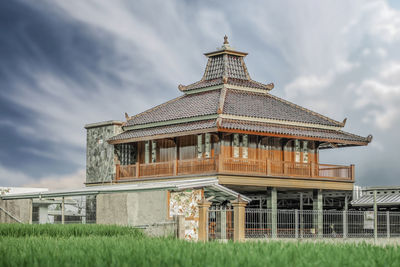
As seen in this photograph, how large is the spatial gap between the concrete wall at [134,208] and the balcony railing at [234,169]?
4857 millimetres

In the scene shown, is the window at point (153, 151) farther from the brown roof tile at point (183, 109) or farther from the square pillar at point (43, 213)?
the square pillar at point (43, 213)

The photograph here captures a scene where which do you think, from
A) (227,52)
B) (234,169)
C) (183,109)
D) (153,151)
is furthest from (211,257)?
(227,52)

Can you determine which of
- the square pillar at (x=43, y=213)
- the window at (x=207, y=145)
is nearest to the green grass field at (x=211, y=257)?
the window at (x=207, y=145)

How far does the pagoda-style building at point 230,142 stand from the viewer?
35.7 metres

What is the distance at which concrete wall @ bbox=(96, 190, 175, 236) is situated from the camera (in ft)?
98.3

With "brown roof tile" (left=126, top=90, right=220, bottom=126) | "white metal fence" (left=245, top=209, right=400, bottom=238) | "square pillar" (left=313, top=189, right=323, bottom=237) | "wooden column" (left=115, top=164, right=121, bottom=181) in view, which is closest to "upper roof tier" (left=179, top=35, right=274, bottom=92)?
"brown roof tile" (left=126, top=90, right=220, bottom=126)

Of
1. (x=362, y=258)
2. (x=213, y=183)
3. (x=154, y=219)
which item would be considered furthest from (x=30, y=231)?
(x=362, y=258)

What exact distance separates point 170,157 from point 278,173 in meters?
6.37

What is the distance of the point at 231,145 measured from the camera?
36531 mm

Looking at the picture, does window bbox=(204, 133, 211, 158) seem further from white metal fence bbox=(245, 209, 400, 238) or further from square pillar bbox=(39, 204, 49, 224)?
square pillar bbox=(39, 204, 49, 224)

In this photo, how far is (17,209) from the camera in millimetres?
38312

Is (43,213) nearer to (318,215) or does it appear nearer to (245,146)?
(245,146)

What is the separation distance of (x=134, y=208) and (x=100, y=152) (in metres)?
12.4

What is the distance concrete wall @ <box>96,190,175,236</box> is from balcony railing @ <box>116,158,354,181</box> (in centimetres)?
486
